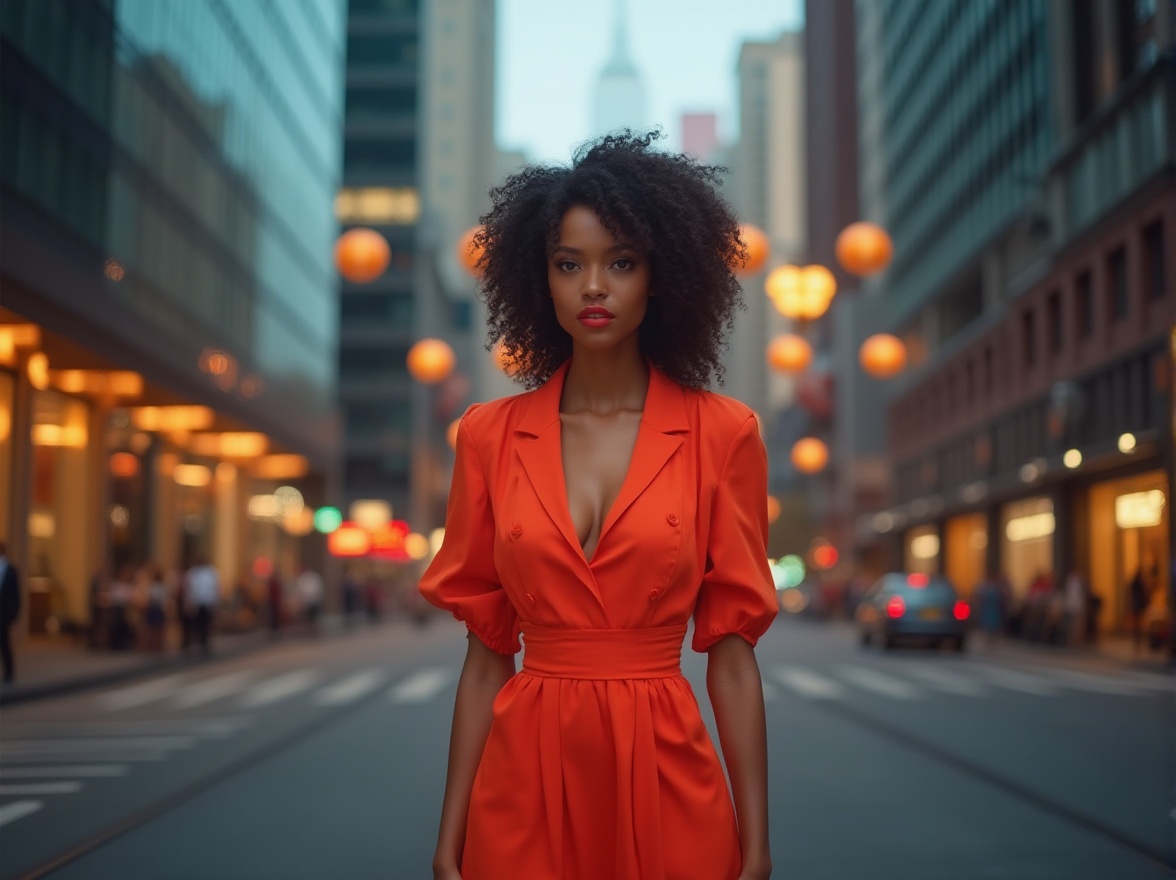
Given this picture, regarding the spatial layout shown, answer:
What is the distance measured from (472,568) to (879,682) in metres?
18.0

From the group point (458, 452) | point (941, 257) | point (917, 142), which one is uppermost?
point (917, 142)

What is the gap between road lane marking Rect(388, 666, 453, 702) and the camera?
57.3ft

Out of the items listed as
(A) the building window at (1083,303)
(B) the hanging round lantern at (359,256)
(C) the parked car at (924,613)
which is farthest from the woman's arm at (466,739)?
(A) the building window at (1083,303)

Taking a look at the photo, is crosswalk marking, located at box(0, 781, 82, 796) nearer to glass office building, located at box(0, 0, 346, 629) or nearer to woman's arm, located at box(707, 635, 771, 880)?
woman's arm, located at box(707, 635, 771, 880)

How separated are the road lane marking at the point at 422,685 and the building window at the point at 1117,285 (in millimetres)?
18219

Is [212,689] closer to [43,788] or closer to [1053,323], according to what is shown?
[43,788]

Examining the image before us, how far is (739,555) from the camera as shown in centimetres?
284

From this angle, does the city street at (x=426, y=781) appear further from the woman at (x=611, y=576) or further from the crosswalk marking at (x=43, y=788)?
the woman at (x=611, y=576)

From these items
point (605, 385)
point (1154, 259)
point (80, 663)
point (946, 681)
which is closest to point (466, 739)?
point (605, 385)

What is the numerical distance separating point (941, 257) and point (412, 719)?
4415cm

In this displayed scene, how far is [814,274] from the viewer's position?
55.1 feet

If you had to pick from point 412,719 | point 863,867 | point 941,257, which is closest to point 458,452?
point 863,867

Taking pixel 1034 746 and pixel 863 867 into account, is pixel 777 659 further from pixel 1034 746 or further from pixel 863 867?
pixel 863 867

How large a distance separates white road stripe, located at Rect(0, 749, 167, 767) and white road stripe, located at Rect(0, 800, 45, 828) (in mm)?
2136
